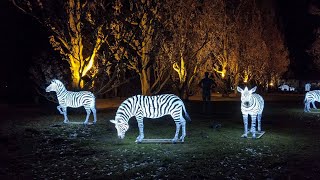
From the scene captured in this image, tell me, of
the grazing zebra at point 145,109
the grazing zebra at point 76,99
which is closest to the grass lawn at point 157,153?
the grazing zebra at point 145,109

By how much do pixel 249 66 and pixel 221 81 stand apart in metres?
4.69

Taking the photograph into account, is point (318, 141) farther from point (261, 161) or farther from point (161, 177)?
point (161, 177)

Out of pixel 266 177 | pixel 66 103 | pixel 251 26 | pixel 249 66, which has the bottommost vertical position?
pixel 266 177

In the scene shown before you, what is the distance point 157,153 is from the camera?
11.4 m

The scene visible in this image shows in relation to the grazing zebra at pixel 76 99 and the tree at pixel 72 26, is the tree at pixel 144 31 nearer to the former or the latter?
the tree at pixel 72 26

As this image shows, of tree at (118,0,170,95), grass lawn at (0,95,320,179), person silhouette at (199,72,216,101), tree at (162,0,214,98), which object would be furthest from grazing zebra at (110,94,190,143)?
tree at (162,0,214,98)

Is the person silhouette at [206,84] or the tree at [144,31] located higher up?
the tree at [144,31]

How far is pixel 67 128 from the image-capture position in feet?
55.4

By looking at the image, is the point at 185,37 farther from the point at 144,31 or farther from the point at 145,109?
the point at 145,109

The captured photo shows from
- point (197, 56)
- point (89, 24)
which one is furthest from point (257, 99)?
point (197, 56)

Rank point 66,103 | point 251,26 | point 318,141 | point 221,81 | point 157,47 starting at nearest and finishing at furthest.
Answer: point 318,141 < point 66,103 < point 157,47 < point 221,81 < point 251,26

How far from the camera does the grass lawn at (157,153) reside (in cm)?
913

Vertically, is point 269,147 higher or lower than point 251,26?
lower

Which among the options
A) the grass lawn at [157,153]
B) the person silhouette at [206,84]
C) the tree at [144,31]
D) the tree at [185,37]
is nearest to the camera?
the grass lawn at [157,153]
